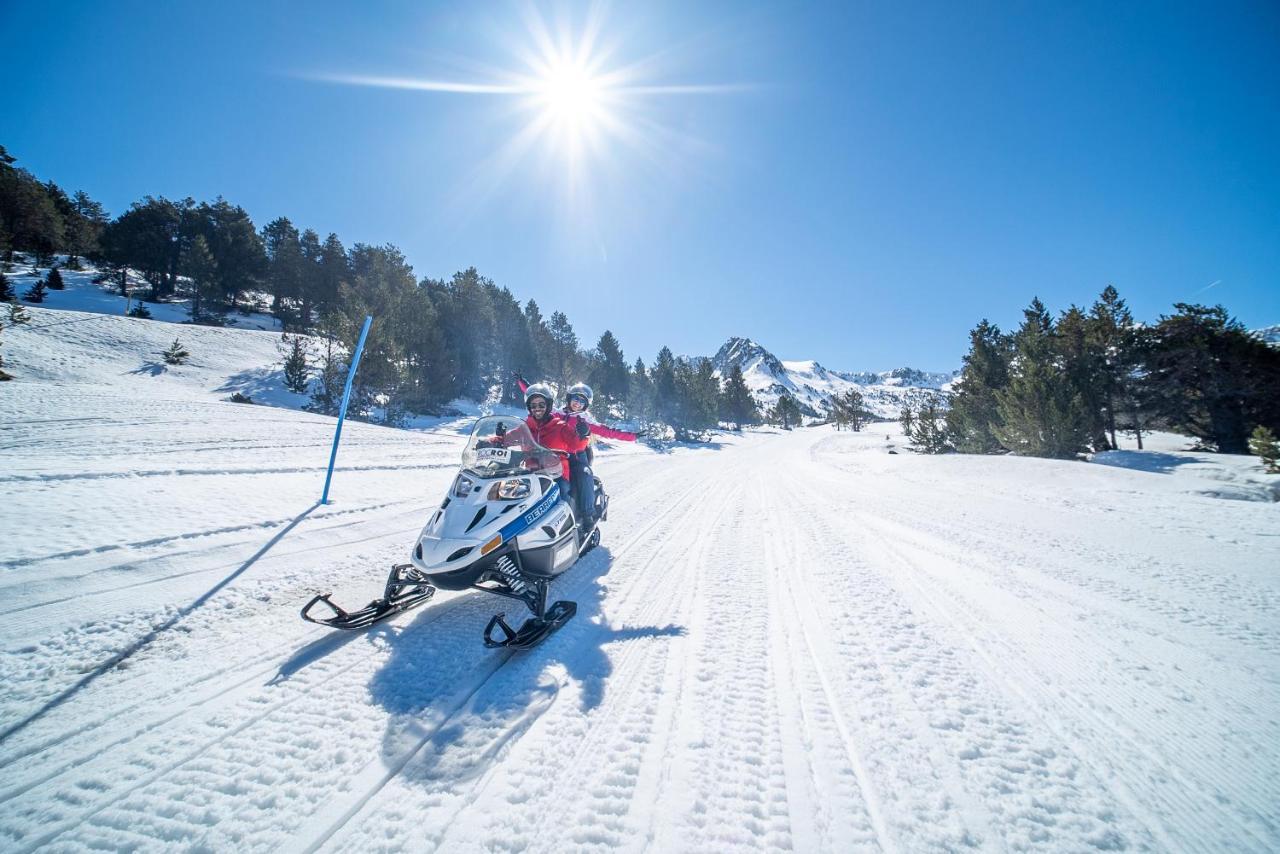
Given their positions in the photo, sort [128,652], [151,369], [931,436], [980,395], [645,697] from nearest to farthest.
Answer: [645,697]
[128,652]
[980,395]
[151,369]
[931,436]

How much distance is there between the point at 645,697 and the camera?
8.74 ft

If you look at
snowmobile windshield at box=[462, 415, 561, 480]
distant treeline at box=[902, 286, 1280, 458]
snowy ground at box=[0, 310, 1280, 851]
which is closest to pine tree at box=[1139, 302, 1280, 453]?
distant treeline at box=[902, 286, 1280, 458]

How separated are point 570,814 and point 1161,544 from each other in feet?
28.8

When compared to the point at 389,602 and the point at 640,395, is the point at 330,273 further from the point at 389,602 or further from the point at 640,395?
the point at 389,602

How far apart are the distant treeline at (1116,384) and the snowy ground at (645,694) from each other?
13.4 metres

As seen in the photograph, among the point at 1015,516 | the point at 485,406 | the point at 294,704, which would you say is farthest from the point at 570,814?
the point at 485,406

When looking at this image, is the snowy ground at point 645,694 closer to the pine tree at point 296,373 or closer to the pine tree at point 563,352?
the pine tree at point 296,373

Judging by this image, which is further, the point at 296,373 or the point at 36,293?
the point at 36,293

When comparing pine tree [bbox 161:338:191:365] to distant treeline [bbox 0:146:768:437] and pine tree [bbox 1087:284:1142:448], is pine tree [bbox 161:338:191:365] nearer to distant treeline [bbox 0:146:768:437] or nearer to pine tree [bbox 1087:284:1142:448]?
distant treeline [bbox 0:146:768:437]

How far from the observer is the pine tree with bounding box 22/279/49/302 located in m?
31.1

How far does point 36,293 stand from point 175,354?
57.6 ft

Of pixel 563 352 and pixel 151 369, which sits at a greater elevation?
pixel 563 352

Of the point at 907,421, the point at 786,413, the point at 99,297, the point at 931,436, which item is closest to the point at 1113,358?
the point at 931,436

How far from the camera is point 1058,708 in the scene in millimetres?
2502
